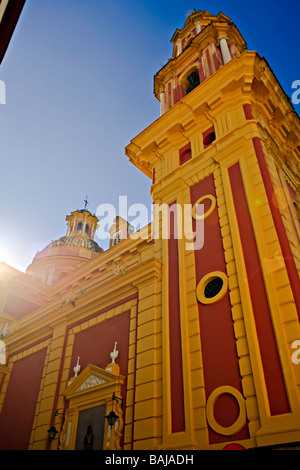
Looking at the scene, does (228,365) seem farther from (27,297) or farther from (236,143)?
(27,297)

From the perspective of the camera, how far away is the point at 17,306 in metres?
18.8

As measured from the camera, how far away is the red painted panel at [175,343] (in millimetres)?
8094

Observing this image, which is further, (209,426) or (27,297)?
(27,297)

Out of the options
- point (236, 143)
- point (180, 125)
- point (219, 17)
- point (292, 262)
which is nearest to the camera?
point (292, 262)

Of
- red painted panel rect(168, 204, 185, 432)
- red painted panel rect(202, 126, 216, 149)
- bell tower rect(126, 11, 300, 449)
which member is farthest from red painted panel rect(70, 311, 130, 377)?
red painted panel rect(202, 126, 216, 149)

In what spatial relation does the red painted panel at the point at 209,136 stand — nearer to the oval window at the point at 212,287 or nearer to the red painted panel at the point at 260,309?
the red painted panel at the point at 260,309

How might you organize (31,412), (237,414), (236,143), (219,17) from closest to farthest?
(237,414), (236,143), (31,412), (219,17)

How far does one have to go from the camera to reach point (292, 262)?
27.0 ft

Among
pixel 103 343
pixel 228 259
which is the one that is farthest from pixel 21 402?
pixel 228 259

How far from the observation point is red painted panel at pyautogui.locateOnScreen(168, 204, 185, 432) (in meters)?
8.09

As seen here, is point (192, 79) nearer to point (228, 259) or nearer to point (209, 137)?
point (209, 137)

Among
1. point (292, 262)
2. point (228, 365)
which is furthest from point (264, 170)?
point (228, 365)
